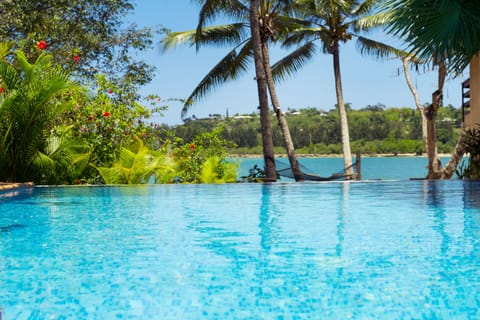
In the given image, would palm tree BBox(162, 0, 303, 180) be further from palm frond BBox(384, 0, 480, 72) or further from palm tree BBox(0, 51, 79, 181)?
palm tree BBox(0, 51, 79, 181)

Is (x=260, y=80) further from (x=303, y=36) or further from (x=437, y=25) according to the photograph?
(x=303, y=36)

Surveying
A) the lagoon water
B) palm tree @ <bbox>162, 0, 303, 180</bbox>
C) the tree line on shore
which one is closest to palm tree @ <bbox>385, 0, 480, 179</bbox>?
the lagoon water

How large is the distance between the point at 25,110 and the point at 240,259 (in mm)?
5576

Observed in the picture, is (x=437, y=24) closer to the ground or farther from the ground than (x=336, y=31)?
closer to the ground

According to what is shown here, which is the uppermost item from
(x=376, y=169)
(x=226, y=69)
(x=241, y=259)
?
(x=226, y=69)

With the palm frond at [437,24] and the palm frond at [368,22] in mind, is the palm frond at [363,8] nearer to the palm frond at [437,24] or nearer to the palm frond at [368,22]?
the palm frond at [368,22]

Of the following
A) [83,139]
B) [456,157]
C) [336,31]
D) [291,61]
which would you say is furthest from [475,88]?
[291,61]

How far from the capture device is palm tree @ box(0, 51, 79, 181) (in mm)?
8234

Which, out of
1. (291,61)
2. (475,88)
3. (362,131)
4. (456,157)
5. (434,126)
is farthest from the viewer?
(362,131)

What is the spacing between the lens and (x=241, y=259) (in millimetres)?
3719

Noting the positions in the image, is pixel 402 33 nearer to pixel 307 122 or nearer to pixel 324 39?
pixel 324 39

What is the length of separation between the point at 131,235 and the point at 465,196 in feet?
14.7

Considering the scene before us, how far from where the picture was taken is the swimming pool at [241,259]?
105 inches

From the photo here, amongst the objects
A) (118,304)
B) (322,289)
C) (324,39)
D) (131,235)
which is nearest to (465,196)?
(131,235)
